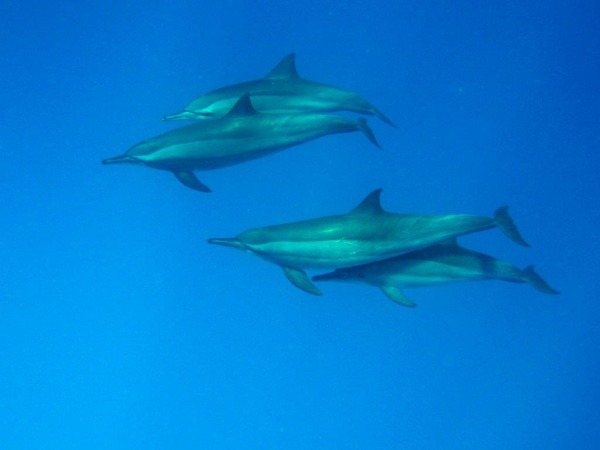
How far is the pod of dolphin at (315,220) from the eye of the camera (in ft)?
20.4

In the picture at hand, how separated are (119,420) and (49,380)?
4.19 ft

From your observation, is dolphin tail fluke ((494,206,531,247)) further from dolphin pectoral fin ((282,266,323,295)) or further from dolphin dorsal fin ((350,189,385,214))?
dolphin pectoral fin ((282,266,323,295))

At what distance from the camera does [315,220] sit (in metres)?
6.32

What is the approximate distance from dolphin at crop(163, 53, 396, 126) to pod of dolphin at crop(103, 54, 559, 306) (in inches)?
0.4

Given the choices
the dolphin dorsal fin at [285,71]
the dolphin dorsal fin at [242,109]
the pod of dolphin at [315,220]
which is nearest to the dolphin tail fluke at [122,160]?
the pod of dolphin at [315,220]

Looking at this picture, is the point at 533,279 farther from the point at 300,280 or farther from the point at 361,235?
the point at 300,280

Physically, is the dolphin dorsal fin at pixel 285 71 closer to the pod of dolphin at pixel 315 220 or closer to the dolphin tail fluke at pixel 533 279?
the pod of dolphin at pixel 315 220

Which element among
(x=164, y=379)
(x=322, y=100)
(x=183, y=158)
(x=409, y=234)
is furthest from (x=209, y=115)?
(x=164, y=379)

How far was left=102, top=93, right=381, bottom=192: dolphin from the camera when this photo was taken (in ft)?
21.0

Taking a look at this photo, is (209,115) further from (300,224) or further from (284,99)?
(300,224)

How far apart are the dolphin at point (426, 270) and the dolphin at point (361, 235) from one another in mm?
484

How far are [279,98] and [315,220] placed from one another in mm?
1539

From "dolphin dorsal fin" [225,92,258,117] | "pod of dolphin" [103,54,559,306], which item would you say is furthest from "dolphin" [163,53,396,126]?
"dolphin dorsal fin" [225,92,258,117]

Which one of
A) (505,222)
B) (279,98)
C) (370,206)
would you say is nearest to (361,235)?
(370,206)
